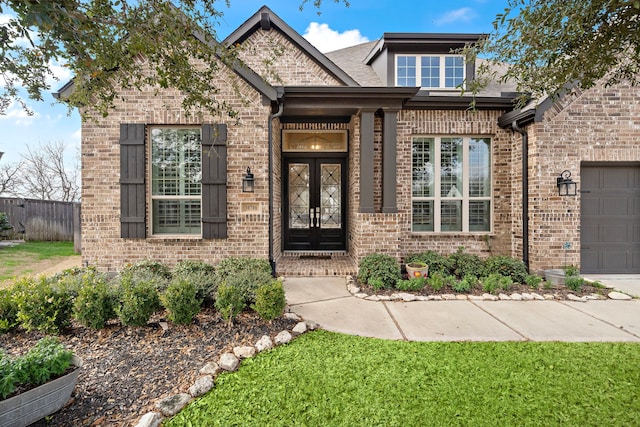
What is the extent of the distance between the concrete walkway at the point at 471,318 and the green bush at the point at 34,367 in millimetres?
2418

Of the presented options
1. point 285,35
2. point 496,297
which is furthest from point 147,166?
point 496,297

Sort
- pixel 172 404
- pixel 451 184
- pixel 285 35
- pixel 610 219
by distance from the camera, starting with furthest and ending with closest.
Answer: pixel 285 35
pixel 451 184
pixel 610 219
pixel 172 404

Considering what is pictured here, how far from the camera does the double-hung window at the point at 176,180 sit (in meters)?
5.73

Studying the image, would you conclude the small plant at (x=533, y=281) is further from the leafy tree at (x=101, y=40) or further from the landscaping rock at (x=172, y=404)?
the landscaping rock at (x=172, y=404)

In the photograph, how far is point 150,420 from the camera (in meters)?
2.01

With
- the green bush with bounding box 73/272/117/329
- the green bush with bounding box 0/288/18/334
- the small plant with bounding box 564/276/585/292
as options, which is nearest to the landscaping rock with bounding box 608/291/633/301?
the small plant with bounding box 564/276/585/292

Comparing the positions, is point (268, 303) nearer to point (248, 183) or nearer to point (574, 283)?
point (248, 183)

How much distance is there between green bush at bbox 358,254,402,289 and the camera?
5078mm

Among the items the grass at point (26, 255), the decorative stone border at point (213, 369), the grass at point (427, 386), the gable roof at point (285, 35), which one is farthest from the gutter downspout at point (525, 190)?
the grass at point (26, 255)

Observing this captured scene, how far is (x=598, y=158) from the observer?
5.68m

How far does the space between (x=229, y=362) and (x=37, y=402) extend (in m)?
1.29

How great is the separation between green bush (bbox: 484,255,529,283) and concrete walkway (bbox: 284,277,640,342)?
2.98 ft

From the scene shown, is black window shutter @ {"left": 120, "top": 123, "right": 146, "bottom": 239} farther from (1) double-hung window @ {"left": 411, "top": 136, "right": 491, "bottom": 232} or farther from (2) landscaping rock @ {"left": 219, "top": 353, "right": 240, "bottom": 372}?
(1) double-hung window @ {"left": 411, "top": 136, "right": 491, "bottom": 232}

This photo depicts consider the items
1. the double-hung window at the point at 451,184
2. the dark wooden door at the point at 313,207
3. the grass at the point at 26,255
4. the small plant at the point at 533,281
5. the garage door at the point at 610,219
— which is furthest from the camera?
the dark wooden door at the point at 313,207
